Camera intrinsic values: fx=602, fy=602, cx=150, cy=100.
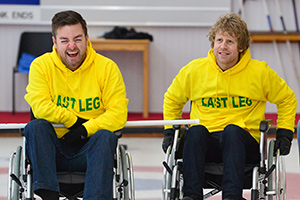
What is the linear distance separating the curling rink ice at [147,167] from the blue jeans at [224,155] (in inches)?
39.4

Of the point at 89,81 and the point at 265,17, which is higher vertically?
the point at 265,17

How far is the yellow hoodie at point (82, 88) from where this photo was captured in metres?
2.75

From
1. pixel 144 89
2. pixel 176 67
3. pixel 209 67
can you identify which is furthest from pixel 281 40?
pixel 209 67

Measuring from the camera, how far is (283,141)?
9.31ft

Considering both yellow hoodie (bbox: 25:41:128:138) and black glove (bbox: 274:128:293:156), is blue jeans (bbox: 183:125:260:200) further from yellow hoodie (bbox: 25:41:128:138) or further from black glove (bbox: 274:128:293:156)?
yellow hoodie (bbox: 25:41:128:138)

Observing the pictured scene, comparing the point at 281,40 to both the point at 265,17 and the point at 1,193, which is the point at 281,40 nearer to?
the point at 265,17

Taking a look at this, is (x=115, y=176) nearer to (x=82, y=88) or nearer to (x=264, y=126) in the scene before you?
(x=82, y=88)

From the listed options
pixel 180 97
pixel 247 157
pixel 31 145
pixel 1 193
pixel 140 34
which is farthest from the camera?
pixel 140 34

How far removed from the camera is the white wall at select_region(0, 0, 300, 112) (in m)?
6.78

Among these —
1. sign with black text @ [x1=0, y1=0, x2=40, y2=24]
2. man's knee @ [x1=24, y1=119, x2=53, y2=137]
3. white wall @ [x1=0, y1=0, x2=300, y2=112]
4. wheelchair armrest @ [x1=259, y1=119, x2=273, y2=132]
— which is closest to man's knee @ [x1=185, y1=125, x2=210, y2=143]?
wheelchair armrest @ [x1=259, y1=119, x2=273, y2=132]

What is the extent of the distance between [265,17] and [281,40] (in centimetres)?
32

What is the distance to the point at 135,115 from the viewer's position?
6660 millimetres

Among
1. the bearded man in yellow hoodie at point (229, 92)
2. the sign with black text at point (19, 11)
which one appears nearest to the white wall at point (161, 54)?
the sign with black text at point (19, 11)

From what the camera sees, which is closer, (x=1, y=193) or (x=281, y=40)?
(x=1, y=193)
